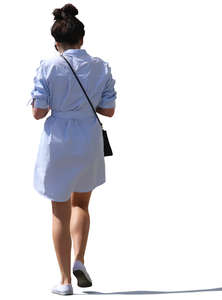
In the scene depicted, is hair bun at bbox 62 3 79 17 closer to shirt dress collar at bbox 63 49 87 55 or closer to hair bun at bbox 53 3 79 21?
hair bun at bbox 53 3 79 21

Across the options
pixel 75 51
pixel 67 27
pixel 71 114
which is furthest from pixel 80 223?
pixel 67 27

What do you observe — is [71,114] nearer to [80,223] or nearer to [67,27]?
[67,27]

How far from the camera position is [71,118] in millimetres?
9961

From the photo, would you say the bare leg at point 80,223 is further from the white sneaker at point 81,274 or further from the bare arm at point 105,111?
the bare arm at point 105,111

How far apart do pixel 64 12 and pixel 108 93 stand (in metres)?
0.86

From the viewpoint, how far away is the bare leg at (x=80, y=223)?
1023 cm

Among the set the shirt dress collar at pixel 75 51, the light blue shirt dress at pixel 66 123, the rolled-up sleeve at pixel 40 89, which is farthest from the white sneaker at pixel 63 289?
the shirt dress collar at pixel 75 51

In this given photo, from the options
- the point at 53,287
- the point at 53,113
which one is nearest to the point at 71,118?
the point at 53,113

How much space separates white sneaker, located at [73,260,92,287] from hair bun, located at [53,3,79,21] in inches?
90.5

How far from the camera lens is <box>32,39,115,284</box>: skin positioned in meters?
10.0

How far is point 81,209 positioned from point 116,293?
874 mm

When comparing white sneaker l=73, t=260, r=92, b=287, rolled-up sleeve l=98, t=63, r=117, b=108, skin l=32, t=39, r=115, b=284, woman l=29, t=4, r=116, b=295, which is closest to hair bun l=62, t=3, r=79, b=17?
woman l=29, t=4, r=116, b=295

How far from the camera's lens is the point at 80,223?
10.2 m

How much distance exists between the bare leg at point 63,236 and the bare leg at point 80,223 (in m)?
0.20
